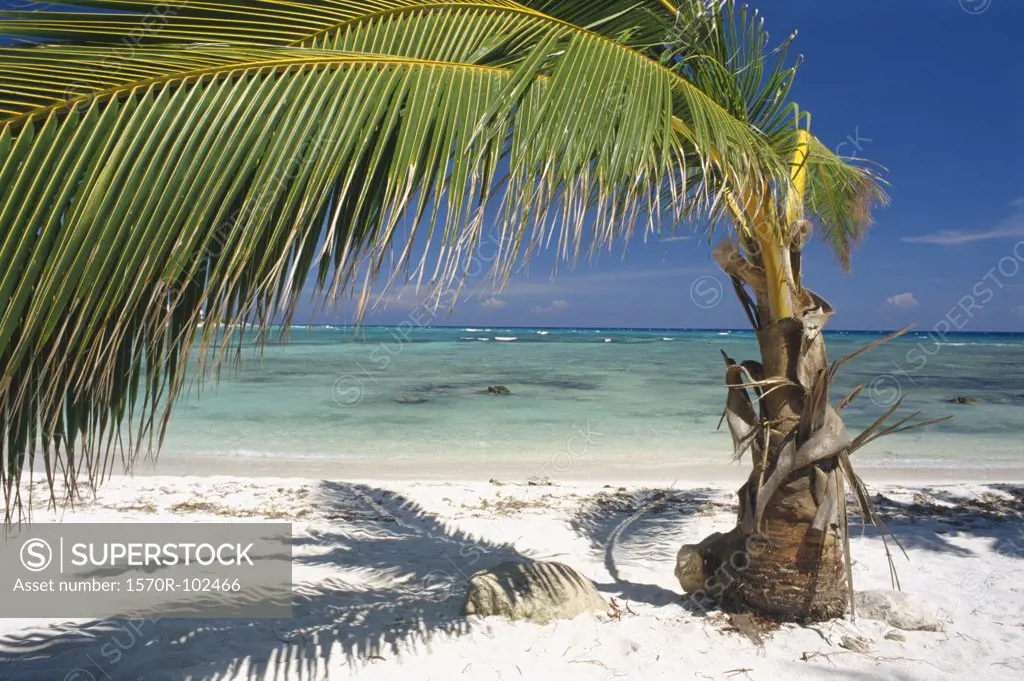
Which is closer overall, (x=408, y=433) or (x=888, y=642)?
(x=888, y=642)

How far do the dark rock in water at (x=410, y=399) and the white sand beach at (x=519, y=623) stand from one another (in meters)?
11.2

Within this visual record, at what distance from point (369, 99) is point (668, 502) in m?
6.00

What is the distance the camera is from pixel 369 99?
1.73 m

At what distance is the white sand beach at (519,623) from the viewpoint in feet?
10.6

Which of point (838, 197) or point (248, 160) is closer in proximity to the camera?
point (248, 160)

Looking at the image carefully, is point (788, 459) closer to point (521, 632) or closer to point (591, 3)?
point (521, 632)

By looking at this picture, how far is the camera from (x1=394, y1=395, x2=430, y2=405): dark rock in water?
714 inches

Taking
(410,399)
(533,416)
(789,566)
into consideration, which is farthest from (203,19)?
(410,399)

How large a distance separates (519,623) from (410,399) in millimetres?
15467

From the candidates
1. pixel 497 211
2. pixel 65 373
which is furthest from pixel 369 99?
pixel 65 373
